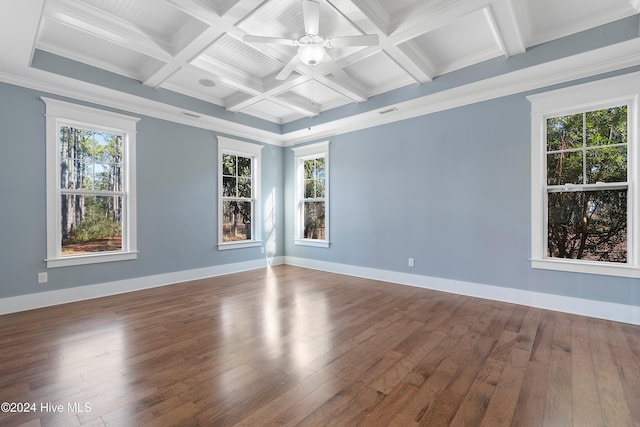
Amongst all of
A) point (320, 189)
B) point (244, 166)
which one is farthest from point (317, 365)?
point (244, 166)

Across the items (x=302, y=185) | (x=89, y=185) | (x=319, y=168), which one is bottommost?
(x=89, y=185)

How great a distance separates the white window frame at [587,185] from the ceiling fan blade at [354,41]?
2279mm

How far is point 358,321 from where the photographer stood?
3100mm

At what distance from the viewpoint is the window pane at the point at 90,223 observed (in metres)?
3.85

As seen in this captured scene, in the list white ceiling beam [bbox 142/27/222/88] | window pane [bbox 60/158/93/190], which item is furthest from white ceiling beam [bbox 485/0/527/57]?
window pane [bbox 60/158/93/190]

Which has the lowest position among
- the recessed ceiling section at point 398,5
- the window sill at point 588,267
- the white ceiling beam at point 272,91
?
the window sill at point 588,267

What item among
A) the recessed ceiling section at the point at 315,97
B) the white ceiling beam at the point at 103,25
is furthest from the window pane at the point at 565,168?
the white ceiling beam at the point at 103,25

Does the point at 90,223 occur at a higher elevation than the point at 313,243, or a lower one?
higher

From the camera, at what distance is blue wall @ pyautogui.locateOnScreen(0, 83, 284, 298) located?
3.41 meters

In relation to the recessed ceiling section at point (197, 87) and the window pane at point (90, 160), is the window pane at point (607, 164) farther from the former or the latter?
the window pane at point (90, 160)

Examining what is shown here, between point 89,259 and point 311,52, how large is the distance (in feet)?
12.7

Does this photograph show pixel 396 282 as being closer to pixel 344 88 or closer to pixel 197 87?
pixel 344 88

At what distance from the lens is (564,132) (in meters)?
3.47

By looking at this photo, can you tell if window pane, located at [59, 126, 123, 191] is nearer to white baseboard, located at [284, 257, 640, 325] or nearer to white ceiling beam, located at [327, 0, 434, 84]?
white ceiling beam, located at [327, 0, 434, 84]
